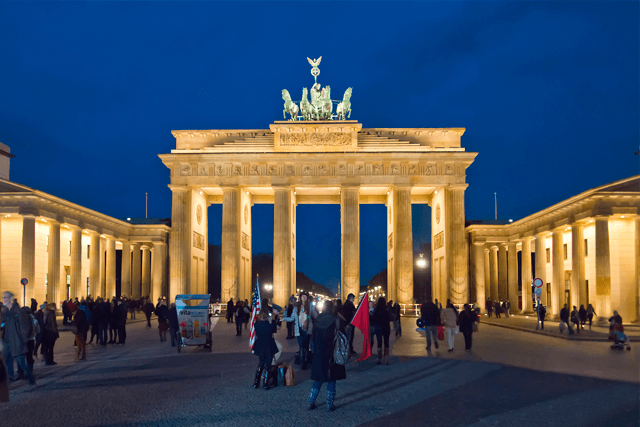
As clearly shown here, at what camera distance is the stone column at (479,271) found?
50.3m

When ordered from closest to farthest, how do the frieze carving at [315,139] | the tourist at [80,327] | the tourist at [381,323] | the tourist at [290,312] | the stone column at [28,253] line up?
the tourist at [381,323]
the tourist at [80,327]
the tourist at [290,312]
the stone column at [28,253]
the frieze carving at [315,139]

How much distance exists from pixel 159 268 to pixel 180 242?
798cm

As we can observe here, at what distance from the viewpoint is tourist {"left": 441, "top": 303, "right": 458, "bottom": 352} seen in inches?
725

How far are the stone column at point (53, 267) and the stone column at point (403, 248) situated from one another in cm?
2568

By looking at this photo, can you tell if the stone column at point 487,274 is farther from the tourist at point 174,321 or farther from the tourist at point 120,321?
the tourist at point 174,321

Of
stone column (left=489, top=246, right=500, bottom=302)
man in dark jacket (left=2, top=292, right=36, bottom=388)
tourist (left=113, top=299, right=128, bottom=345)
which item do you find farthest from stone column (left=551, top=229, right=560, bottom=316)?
man in dark jacket (left=2, top=292, right=36, bottom=388)

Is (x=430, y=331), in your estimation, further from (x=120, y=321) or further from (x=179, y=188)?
(x=179, y=188)

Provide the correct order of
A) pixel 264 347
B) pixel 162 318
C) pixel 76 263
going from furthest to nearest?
pixel 76 263
pixel 162 318
pixel 264 347

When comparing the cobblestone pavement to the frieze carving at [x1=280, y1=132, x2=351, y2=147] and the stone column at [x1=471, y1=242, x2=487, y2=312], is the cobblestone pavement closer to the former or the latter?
the frieze carving at [x1=280, y1=132, x2=351, y2=147]

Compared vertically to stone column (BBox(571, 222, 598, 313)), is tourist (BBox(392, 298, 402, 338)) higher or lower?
lower

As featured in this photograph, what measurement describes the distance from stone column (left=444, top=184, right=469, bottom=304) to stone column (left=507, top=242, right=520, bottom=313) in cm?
844

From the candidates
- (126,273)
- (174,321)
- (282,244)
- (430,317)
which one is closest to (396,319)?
(430,317)

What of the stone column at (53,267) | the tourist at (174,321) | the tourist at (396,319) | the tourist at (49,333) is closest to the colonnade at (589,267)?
the tourist at (396,319)

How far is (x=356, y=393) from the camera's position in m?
11.0
